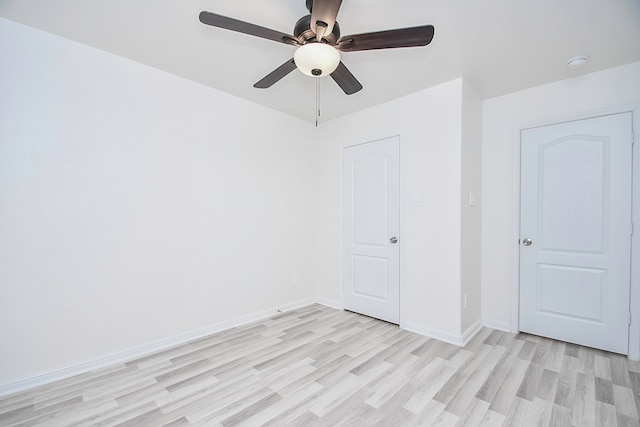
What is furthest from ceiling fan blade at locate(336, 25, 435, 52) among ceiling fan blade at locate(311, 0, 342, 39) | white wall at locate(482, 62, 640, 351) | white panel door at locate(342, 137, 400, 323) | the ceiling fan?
white wall at locate(482, 62, 640, 351)

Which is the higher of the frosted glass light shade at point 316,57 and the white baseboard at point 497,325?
the frosted glass light shade at point 316,57

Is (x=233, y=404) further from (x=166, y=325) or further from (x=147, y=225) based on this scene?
(x=147, y=225)

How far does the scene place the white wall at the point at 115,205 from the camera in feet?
6.39

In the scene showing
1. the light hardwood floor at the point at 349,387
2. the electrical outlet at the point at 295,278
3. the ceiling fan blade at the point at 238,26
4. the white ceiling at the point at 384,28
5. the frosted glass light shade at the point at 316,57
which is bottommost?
the light hardwood floor at the point at 349,387

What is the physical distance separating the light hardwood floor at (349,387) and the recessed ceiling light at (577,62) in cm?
248

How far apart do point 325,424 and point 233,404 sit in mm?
624

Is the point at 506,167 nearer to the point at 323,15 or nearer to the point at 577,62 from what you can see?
the point at 577,62

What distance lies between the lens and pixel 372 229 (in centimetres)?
337

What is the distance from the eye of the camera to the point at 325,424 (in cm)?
163

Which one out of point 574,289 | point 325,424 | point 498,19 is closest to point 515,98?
point 498,19

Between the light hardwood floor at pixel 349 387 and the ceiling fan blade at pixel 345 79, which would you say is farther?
the ceiling fan blade at pixel 345 79

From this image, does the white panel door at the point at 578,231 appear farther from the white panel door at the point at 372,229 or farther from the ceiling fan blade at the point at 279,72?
the ceiling fan blade at the point at 279,72

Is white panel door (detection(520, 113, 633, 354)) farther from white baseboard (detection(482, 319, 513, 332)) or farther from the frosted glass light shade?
the frosted glass light shade

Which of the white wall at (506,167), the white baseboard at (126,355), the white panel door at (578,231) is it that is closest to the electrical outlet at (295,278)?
the white baseboard at (126,355)
